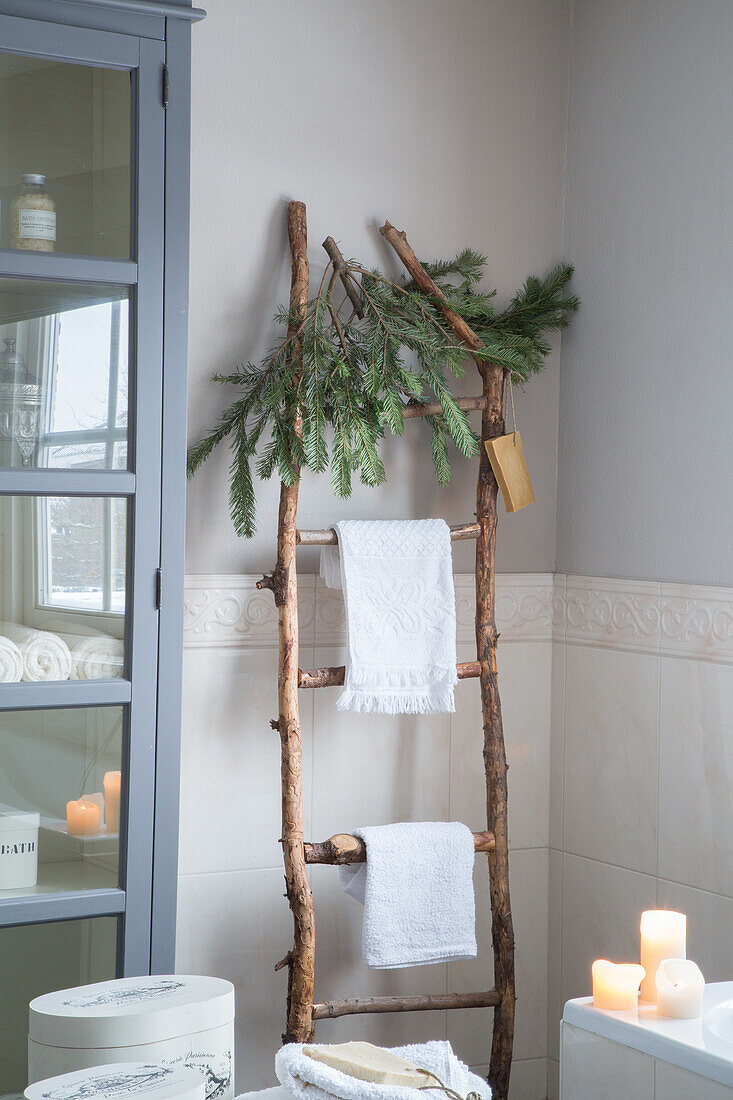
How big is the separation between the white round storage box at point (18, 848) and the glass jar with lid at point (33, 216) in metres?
0.78

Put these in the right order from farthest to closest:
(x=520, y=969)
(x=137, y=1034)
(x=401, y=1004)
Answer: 1. (x=520, y=969)
2. (x=401, y=1004)
3. (x=137, y=1034)

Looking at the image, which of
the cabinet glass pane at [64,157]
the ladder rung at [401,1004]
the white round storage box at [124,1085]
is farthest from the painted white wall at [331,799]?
the white round storage box at [124,1085]

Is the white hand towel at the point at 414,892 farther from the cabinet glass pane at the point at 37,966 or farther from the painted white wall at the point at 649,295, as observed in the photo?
the painted white wall at the point at 649,295

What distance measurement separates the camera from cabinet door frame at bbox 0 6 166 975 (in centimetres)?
164

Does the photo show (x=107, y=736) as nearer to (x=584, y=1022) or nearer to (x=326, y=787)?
(x=326, y=787)

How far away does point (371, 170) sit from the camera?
2.19 metres

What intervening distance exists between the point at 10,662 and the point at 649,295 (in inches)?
52.3

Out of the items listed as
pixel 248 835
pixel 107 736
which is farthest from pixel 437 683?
pixel 107 736

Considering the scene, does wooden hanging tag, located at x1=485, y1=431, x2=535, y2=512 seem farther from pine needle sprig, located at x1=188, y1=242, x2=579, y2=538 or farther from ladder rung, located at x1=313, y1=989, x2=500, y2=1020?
ladder rung, located at x1=313, y1=989, x2=500, y2=1020

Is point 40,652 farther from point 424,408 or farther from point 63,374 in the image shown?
point 424,408

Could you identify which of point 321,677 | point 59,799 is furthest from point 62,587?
point 321,677

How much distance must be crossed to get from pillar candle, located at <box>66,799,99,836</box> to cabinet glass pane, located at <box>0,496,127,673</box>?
18 cm

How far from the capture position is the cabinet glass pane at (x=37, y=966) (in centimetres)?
157

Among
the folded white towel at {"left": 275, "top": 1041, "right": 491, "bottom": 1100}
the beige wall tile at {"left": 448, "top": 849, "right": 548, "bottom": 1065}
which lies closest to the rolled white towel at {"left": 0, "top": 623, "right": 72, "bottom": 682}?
the folded white towel at {"left": 275, "top": 1041, "right": 491, "bottom": 1100}
